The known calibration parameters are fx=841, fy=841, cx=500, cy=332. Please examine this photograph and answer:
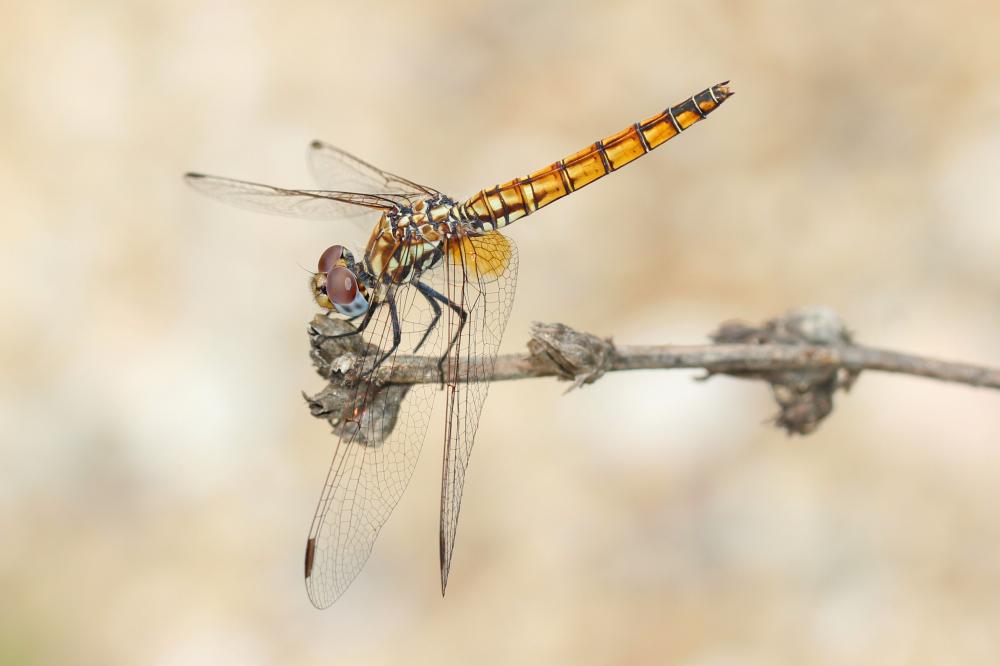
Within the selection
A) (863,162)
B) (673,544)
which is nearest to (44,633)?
(673,544)

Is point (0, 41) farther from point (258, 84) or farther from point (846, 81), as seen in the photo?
point (846, 81)

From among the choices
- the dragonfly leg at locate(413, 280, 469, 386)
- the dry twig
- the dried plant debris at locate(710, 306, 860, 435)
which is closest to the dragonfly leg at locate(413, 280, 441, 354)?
the dragonfly leg at locate(413, 280, 469, 386)

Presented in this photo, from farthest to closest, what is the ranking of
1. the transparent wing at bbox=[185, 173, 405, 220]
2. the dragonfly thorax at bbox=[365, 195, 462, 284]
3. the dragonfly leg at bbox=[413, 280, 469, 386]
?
1. the transparent wing at bbox=[185, 173, 405, 220]
2. the dragonfly thorax at bbox=[365, 195, 462, 284]
3. the dragonfly leg at bbox=[413, 280, 469, 386]

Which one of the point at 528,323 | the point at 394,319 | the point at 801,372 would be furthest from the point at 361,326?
the point at 528,323

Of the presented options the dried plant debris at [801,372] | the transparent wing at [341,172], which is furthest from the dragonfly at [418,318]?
the dried plant debris at [801,372]

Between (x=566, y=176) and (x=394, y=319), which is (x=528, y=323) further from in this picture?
(x=394, y=319)

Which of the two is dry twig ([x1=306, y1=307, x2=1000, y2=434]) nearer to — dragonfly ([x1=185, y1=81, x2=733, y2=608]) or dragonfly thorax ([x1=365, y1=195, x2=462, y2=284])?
dragonfly ([x1=185, y1=81, x2=733, y2=608])
